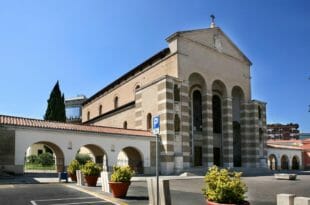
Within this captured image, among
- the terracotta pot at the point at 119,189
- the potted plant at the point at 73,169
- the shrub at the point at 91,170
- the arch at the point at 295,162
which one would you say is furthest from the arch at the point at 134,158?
the arch at the point at 295,162

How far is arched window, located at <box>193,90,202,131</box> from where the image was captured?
41906 mm

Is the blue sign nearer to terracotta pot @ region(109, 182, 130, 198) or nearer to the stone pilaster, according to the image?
terracotta pot @ region(109, 182, 130, 198)

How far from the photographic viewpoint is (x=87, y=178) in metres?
19.8

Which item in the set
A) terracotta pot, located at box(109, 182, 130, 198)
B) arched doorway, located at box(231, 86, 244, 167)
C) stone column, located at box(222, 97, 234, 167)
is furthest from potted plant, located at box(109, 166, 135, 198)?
arched doorway, located at box(231, 86, 244, 167)

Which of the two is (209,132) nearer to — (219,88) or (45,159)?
(219,88)

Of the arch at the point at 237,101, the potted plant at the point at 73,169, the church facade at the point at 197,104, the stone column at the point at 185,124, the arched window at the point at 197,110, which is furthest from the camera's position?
the arch at the point at 237,101

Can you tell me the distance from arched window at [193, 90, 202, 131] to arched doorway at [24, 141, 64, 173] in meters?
16.3

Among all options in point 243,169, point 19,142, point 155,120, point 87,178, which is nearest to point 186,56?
point 243,169

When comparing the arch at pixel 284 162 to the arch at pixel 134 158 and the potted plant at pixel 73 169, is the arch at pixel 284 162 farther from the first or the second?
the potted plant at pixel 73 169

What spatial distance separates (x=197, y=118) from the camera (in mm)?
42125

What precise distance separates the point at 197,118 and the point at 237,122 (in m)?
8.31

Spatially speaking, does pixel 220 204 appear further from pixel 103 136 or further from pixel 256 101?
pixel 256 101

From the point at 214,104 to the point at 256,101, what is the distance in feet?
24.2

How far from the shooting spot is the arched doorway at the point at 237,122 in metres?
47.2
